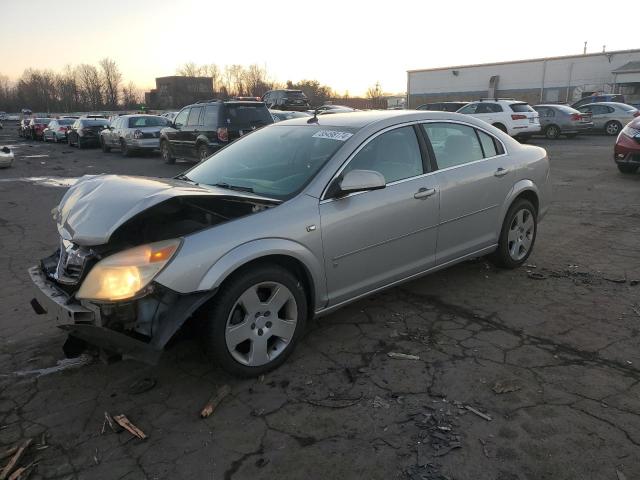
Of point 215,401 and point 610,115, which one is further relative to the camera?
point 610,115

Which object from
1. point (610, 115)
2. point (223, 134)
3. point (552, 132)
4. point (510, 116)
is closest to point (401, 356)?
point (223, 134)

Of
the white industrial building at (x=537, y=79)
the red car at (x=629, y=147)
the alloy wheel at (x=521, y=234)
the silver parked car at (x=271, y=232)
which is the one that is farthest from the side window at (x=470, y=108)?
the white industrial building at (x=537, y=79)

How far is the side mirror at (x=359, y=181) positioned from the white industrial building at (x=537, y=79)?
Result: 143ft

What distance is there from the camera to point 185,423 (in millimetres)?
2900

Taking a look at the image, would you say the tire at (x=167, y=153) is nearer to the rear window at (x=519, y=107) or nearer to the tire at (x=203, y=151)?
the tire at (x=203, y=151)

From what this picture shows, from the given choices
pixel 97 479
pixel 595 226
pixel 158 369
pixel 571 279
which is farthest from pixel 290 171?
pixel 595 226

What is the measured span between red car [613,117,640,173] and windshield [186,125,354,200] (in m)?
9.33

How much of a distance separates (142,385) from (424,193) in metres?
2.57

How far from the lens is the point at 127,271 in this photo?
9.41ft

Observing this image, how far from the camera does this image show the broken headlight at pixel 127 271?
2.85 m

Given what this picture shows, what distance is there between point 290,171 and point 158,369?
5.74ft

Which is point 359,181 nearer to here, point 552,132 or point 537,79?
point 552,132

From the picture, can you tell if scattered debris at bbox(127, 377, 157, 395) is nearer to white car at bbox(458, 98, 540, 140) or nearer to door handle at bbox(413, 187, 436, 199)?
door handle at bbox(413, 187, 436, 199)

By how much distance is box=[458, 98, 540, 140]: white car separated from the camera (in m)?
18.6
